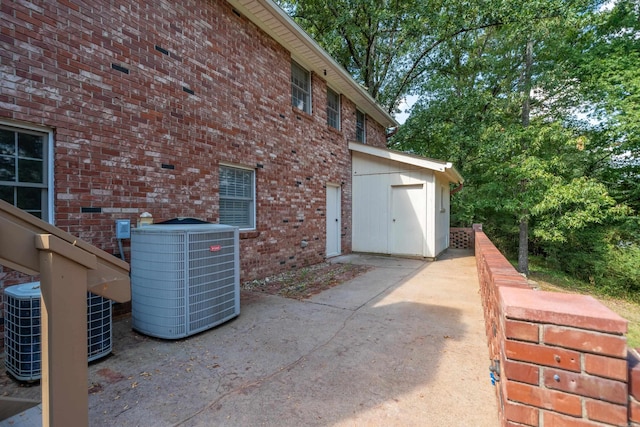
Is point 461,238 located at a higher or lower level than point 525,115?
→ lower

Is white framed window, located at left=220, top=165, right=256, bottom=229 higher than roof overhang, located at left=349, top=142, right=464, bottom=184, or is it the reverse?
roof overhang, located at left=349, top=142, right=464, bottom=184

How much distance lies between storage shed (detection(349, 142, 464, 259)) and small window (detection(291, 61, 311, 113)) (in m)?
2.44

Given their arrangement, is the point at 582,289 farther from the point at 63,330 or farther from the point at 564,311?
the point at 63,330

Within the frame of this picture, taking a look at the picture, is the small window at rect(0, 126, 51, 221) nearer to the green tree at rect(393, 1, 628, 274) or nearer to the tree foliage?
the tree foliage

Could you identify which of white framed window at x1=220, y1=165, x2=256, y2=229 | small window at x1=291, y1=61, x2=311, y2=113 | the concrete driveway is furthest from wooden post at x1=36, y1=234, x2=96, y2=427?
small window at x1=291, y1=61, x2=311, y2=113

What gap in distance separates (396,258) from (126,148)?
7512 millimetres

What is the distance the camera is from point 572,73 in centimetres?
1089

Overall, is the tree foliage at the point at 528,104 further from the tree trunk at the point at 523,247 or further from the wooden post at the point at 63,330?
the wooden post at the point at 63,330

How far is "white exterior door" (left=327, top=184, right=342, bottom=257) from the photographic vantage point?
905cm

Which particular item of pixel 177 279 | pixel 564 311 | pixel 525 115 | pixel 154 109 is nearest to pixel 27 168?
pixel 154 109

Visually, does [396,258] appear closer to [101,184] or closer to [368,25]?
[101,184]

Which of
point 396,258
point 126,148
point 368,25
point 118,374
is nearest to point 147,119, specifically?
point 126,148

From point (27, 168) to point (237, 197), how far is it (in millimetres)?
3063

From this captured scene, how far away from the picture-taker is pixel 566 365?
129 centimetres
